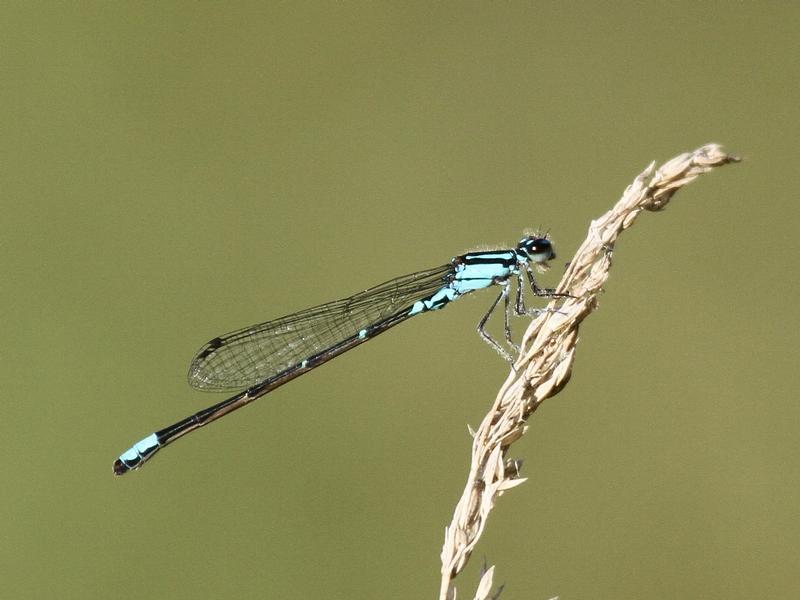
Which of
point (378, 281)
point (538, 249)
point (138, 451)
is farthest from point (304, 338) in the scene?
point (378, 281)

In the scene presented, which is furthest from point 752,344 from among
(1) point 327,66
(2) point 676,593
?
(1) point 327,66

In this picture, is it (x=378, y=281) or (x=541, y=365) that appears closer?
(x=541, y=365)

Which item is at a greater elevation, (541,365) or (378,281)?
(378,281)

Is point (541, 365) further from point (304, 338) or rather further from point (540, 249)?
point (304, 338)

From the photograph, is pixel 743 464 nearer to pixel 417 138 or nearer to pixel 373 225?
pixel 373 225

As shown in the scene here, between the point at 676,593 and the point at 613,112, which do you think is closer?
the point at 676,593

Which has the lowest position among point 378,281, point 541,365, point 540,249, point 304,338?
point 541,365
